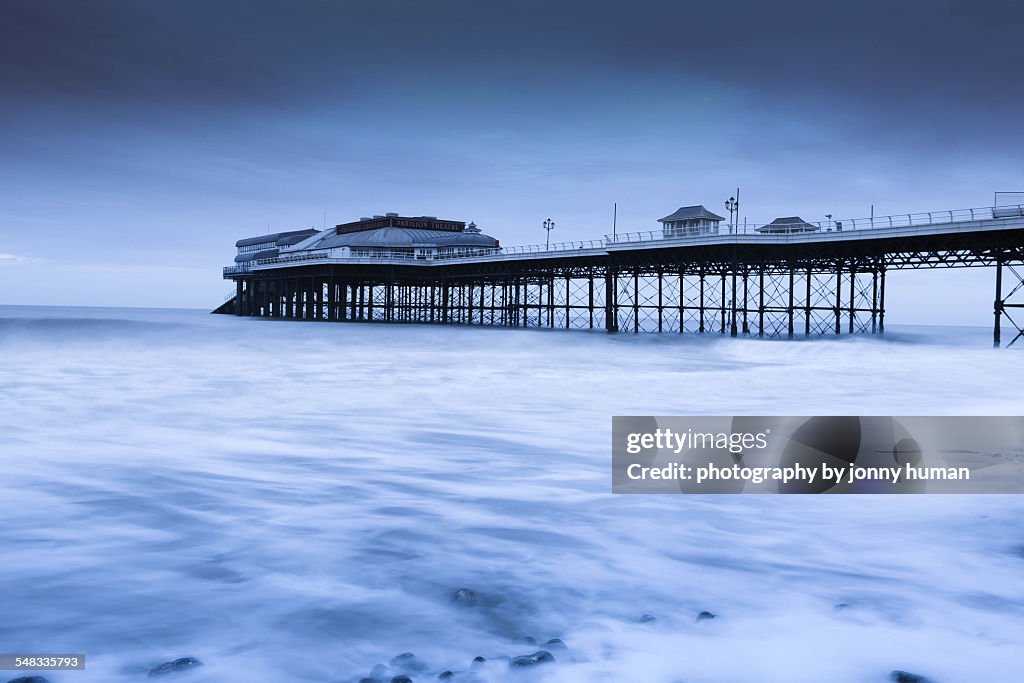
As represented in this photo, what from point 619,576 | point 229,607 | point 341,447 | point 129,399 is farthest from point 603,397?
point 229,607

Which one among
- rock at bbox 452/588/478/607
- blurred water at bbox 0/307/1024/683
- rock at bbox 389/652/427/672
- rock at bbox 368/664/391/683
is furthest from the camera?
rock at bbox 452/588/478/607

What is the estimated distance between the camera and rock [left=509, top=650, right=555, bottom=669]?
15.8ft

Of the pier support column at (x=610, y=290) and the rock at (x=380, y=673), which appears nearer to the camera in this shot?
the rock at (x=380, y=673)

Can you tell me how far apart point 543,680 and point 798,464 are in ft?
23.1

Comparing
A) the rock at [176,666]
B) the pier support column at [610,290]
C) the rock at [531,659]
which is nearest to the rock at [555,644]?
the rock at [531,659]

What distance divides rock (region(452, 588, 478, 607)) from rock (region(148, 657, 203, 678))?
189 cm

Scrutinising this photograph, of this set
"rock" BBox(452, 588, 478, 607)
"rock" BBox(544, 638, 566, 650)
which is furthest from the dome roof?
"rock" BBox(544, 638, 566, 650)

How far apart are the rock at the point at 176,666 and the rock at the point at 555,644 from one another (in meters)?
2.24

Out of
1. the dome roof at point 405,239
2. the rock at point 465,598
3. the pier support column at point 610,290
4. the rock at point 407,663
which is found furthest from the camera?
the dome roof at point 405,239

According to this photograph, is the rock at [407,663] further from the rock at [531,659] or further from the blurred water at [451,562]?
the rock at [531,659]

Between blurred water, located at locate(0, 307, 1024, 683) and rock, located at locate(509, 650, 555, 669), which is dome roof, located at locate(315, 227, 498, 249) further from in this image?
rock, located at locate(509, 650, 555, 669)

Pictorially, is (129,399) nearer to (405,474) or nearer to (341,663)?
(405,474)

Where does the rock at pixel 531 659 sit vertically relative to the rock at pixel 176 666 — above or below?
below

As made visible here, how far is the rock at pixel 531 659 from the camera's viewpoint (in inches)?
190
